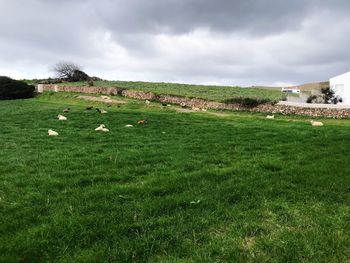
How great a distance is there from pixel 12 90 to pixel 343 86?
144 feet

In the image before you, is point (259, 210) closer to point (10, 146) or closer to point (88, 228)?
point (88, 228)

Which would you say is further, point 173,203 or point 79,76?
point 79,76

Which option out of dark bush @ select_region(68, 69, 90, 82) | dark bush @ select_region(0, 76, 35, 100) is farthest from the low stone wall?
dark bush @ select_region(68, 69, 90, 82)

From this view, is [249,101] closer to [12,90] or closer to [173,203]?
[173,203]

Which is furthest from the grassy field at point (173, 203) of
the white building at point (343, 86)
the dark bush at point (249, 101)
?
the white building at point (343, 86)

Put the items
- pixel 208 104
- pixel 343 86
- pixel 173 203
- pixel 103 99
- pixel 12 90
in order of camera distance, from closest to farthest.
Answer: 1. pixel 173 203
2. pixel 208 104
3. pixel 103 99
4. pixel 12 90
5. pixel 343 86

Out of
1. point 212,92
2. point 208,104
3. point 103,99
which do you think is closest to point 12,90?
point 103,99

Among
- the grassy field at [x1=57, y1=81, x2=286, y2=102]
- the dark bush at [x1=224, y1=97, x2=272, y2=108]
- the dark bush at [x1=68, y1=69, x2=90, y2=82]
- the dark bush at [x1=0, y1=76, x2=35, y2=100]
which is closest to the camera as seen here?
the dark bush at [x1=224, y1=97, x2=272, y2=108]

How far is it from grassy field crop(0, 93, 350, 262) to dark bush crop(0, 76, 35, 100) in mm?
40089

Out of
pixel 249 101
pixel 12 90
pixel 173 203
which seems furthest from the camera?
pixel 12 90

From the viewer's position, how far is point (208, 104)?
4031cm

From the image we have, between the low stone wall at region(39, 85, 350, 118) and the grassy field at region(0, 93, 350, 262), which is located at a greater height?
the low stone wall at region(39, 85, 350, 118)

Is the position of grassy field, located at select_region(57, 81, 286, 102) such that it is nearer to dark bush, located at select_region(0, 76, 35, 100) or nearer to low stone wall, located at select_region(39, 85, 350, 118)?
low stone wall, located at select_region(39, 85, 350, 118)

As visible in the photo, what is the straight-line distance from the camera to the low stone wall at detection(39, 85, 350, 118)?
113 ft
